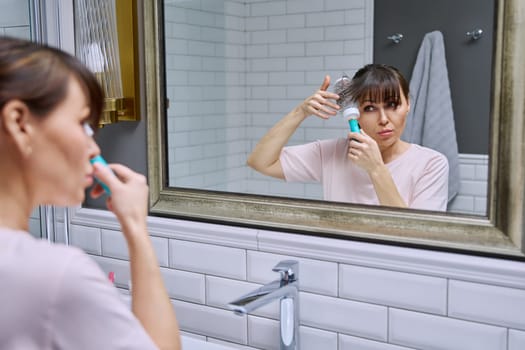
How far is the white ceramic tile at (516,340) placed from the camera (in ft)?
3.45

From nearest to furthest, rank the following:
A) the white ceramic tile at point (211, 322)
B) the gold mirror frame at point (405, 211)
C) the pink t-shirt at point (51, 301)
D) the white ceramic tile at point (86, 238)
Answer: the pink t-shirt at point (51, 301)
the gold mirror frame at point (405, 211)
the white ceramic tile at point (211, 322)
the white ceramic tile at point (86, 238)

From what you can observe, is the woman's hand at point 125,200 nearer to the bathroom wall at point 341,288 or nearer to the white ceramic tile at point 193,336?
the bathroom wall at point 341,288

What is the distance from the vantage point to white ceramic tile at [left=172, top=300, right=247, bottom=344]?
1.35 meters

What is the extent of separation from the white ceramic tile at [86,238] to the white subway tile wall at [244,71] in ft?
1.00

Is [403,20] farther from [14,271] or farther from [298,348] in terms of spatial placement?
[14,271]

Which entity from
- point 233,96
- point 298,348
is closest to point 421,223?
point 298,348

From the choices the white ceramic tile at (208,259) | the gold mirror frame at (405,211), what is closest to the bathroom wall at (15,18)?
the gold mirror frame at (405,211)

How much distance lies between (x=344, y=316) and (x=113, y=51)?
87cm

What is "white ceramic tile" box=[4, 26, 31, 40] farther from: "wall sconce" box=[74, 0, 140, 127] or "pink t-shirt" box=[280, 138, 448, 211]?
"pink t-shirt" box=[280, 138, 448, 211]

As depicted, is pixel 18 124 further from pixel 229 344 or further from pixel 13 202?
pixel 229 344

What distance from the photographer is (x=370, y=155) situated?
1.21 metres

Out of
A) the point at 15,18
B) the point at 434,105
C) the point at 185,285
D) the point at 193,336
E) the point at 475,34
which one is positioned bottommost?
the point at 193,336

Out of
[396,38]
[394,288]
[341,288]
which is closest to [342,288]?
[341,288]

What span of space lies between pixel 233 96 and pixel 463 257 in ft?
2.01
